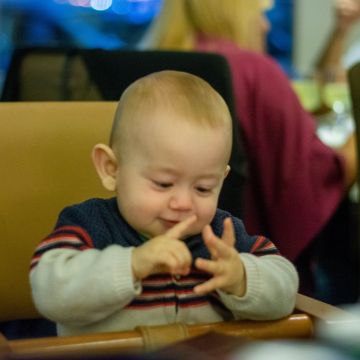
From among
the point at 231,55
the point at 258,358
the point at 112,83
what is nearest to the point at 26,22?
the point at 231,55

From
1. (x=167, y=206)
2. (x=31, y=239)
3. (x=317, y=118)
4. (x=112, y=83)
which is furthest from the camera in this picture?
(x=317, y=118)

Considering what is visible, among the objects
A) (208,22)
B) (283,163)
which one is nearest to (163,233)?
(283,163)

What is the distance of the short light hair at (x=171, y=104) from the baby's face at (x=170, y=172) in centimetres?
1

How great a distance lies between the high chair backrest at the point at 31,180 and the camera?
4.59 ft

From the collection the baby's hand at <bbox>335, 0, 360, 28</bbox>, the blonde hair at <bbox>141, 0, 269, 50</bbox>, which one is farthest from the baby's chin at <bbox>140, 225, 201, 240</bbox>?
the baby's hand at <bbox>335, 0, 360, 28</bbox>

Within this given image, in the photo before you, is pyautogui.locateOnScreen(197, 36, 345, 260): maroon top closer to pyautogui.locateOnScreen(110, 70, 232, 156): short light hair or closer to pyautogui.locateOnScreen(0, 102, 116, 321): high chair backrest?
pyautogui.locateOnScreen(0, 102, 116, 321): high chair backrest

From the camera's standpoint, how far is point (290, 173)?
215 centimetres

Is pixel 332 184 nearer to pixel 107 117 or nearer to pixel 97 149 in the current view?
pixel 107 117

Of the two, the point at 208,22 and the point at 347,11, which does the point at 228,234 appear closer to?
the point at 208,22

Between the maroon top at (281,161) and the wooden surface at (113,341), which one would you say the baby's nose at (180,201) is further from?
the maroon top at (281,161)

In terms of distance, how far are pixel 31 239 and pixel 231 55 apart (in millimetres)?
957

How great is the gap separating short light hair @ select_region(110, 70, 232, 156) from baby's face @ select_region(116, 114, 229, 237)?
0.04 ft

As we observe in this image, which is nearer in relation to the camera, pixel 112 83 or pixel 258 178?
pixel 112 83

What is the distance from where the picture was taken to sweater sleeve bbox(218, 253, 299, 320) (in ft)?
3.53
